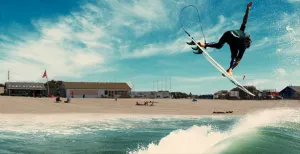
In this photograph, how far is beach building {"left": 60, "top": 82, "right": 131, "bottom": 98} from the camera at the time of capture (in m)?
76.6

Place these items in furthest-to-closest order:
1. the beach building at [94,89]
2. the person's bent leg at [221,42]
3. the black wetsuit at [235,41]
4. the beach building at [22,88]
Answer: the beach building at [94,89]
the beach building at [22,88]
the person's bent leg at [221,42]
the black wetsuit at [235,41]

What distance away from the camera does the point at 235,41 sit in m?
9.07

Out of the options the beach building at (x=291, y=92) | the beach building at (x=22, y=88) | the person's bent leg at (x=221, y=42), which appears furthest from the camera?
the beach building at (x=291, y=92)

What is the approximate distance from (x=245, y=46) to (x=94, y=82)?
79.1 m

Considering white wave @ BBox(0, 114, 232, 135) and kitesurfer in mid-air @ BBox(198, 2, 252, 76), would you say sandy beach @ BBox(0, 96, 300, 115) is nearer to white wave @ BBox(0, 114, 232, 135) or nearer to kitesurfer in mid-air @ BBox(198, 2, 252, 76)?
white wave @ BBox(0, 114, 232, 135)

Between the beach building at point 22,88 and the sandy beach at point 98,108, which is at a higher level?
the beach building at point 22,88

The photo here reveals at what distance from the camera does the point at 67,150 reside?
11289 mm

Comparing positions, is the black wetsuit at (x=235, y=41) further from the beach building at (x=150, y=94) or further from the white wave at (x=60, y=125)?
the beach building at (x=150, y=94)

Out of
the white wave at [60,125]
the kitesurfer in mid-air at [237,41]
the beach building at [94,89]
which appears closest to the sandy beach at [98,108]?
the white wave at [60,125]

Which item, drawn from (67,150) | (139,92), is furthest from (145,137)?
(139,92)

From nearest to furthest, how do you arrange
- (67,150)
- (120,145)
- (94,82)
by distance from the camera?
(67,150)
(120,145)
(94,82)

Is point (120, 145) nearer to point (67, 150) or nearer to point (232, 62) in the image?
point (67, 150)

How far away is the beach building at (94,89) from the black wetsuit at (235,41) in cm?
6826

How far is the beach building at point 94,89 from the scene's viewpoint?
3017 inches
